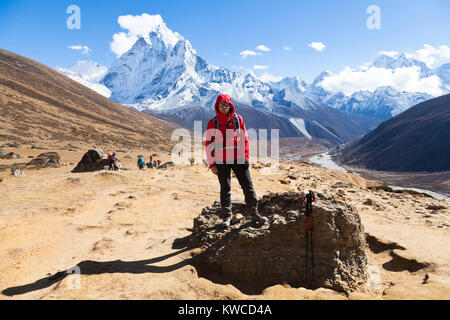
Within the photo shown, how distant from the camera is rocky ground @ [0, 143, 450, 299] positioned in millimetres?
4285

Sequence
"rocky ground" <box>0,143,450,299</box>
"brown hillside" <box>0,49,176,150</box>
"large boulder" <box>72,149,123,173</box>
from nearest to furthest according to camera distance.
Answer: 1. "rocky ground" <box>0,143,450,299</box>
2. "large boulder" <box>72,149,123,173</box>
3. "brown hillside" <box>0,49,176,150</box>

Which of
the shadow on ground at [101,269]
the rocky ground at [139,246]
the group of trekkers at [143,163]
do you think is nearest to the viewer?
the rocky ground at [139,246]

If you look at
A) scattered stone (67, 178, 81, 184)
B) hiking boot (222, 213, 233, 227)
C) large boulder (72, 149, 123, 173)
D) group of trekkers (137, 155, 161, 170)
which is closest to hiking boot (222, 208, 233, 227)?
hiking boot (222, 213, 233, 227)

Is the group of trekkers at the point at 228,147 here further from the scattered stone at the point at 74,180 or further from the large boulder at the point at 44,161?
the large boulder at the point at 44,161

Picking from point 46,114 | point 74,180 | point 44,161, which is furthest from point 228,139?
point 46,114

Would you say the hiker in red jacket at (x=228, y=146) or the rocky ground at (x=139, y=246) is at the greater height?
the hiker in red jacket at (x=228, y=146)

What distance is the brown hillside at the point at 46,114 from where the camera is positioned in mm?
73819

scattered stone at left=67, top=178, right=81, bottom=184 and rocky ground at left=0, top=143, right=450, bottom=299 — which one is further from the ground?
scattered stone at left=67, top=178, right=81, bottom=184

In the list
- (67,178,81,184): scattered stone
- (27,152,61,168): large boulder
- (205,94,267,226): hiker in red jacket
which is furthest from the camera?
(27,152,61,168): large boulder

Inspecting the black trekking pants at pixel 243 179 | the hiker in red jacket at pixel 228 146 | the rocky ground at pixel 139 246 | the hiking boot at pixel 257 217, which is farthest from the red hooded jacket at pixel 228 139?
the rocky ground at pixel 139 246

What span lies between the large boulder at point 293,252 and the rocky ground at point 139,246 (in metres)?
0.31

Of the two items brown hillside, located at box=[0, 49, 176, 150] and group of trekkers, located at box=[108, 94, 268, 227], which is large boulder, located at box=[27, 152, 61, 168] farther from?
brown hillside, located at box=[0, 49, 176, 150]

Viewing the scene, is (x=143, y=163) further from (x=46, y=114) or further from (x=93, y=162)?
(x=46, y=114)

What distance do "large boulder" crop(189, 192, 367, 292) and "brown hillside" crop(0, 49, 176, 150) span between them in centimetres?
6815
